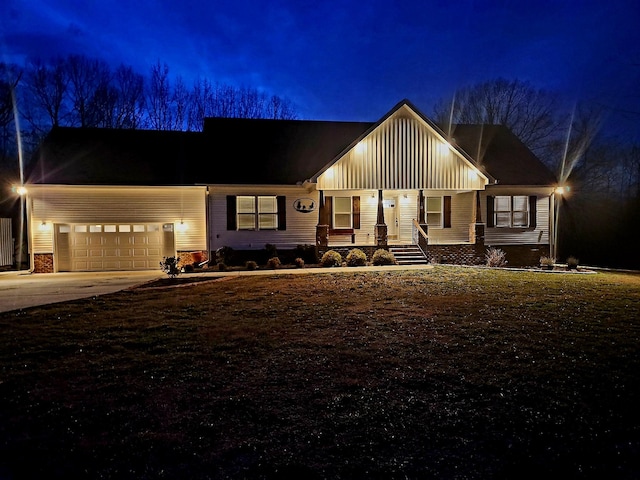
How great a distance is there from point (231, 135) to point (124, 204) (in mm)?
6118

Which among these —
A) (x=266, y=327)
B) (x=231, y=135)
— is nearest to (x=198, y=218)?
(x=231, y=135)

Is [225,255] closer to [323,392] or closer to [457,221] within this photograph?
[457,221]

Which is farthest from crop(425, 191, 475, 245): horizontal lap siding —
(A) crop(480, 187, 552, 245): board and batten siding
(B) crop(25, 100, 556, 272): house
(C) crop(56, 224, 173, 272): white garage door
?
(C) crop(56, 224, 173, 272): white garage door

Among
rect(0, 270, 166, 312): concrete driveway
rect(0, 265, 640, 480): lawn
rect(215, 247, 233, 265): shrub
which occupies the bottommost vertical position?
rect(0, 265, 640, 480): lawn

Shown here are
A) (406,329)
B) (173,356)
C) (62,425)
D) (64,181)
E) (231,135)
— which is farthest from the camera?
(231,135)

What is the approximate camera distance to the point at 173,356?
5.53 metres

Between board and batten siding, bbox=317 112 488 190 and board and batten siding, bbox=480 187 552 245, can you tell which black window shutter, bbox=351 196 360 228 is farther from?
board and batten siding, bbox=480 187 552 245

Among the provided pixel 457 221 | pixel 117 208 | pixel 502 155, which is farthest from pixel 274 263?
pixel 502 155

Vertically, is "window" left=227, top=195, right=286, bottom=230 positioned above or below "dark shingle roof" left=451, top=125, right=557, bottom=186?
below

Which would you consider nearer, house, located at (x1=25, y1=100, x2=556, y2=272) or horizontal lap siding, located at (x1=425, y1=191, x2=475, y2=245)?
house, located at (x1=25, y1=100, x2=556, y2=272)

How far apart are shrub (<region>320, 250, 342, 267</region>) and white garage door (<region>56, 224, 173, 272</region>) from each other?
721 cm

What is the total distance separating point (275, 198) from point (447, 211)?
319 inches

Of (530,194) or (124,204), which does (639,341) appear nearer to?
(530,194)

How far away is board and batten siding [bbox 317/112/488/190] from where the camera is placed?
654 inches
